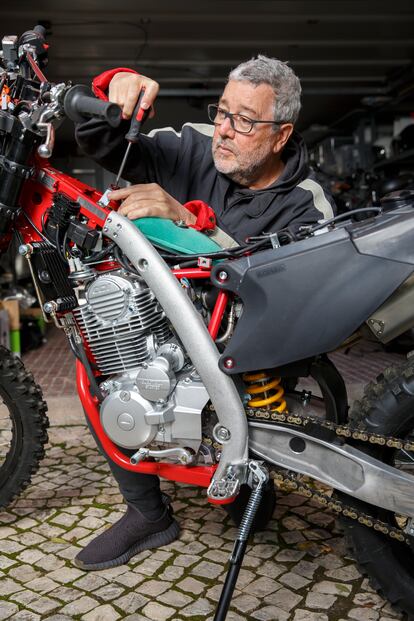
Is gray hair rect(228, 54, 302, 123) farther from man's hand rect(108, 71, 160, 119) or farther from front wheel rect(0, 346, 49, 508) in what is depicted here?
front wheel rect(0, 346, 49, 508)

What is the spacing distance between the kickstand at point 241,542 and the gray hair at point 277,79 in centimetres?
137

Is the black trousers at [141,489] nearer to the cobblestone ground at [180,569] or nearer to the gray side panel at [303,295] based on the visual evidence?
the cobblestone ground at [180,569]

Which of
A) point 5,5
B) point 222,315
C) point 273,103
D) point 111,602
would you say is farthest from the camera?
point 5,5

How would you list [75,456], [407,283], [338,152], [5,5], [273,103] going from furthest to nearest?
[338,152], [5,5], [75,456], [273,103], [407,283]

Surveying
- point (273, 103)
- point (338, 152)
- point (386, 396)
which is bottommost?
point (386, 396)

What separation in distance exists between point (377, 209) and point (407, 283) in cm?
33

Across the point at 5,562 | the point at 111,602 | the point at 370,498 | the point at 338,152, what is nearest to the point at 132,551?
the point at 111,602

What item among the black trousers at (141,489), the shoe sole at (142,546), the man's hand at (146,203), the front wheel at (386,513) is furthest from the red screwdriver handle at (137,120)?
the shoe sole at (142,546)

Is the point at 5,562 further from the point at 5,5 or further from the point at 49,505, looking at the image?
the point at 5,5

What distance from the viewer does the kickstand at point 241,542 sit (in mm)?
2111

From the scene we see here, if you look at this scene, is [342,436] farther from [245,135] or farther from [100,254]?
[245,135]

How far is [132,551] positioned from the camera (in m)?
2.82

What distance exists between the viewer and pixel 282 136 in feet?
9.25

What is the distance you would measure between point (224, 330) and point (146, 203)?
1.70 ft
